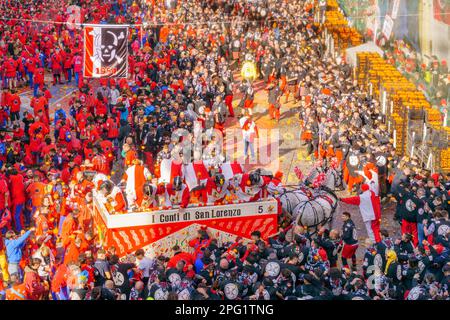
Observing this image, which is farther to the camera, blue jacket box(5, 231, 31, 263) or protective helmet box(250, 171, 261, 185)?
protective helmet box(250, 171, 261, 185)

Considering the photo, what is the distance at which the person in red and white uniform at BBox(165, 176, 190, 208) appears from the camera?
19.5 meters

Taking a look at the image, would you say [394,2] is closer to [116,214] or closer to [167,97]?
[167,97]

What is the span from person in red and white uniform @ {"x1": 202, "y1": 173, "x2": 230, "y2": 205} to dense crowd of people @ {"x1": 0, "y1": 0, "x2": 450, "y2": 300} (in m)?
0.03

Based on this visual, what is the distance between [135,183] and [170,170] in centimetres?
108

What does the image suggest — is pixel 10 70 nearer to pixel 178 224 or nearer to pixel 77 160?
pixel 77 160

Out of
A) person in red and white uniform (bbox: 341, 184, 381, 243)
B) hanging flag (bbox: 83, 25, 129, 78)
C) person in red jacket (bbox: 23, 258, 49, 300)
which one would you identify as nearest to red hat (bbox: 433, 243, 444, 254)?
person in red and white uniform (bbox: 341, 184, 381, 243)

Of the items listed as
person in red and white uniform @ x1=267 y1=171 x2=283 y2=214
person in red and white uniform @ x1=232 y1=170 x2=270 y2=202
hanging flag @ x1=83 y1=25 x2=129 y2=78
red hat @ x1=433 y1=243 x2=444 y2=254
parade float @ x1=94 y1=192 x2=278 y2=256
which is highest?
hanging flag @ x1=83 y1=25 x2=129 y2=78

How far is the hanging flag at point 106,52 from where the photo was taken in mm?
24688

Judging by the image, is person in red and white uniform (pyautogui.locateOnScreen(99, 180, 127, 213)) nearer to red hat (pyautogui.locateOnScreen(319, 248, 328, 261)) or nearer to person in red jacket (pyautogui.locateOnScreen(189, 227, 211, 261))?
person in red jacket (pyautogui.locateOnScreen(189, 227, 211, 261))

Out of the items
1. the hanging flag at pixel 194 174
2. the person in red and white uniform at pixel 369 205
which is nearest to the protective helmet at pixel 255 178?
the hanging flag at pixel 194 174

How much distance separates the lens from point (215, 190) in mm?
19859

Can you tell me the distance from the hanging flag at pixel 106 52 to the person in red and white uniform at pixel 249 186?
5927 millimetres

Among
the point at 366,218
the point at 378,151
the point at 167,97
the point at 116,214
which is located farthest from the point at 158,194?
the point at 167,97

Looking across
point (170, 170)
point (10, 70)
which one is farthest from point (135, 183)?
point (10, 70)
